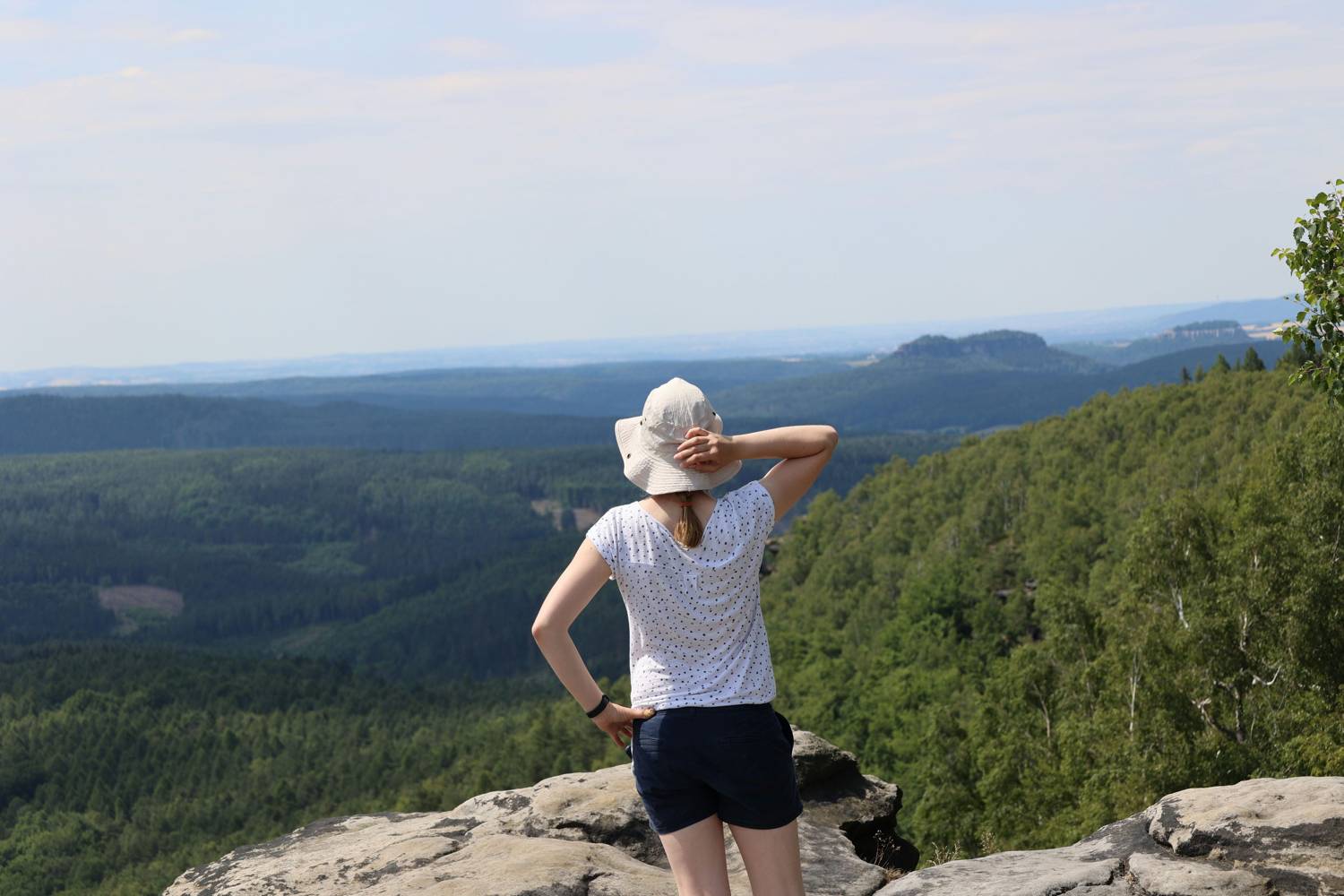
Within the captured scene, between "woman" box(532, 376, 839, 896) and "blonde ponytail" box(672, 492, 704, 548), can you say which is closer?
"blonde ponytail" box(672, 492, 704, 548)

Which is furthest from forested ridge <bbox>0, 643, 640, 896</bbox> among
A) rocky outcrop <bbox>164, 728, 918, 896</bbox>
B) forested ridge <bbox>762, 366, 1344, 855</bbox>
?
rocky outcrop <bbox>164, 728, 918, 896</bbox>

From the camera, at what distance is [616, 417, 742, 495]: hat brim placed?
288 inches

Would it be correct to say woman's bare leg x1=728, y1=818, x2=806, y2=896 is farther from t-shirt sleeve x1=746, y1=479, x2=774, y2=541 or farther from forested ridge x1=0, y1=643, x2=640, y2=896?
forested ridge x1=0, y1=643, x2=640, y2=896

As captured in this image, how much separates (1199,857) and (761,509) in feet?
19.6

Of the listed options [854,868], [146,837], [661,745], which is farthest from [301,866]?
[146,837]

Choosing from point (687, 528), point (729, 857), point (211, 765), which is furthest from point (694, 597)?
point (211, 765)

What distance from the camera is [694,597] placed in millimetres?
7359

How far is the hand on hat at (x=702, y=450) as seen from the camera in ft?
23.8

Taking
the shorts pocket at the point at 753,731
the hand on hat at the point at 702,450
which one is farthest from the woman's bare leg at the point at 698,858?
the hand on hat at the point at 702,450

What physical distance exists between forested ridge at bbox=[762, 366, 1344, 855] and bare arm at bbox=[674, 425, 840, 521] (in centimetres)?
1653

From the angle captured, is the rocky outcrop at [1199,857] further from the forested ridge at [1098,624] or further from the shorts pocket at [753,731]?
the forested ridge at [1098,624]

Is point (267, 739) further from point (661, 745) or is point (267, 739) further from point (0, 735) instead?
point (661, 745)

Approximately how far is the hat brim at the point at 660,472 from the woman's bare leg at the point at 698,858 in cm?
196

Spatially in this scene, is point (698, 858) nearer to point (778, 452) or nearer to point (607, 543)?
point (607, 543)
